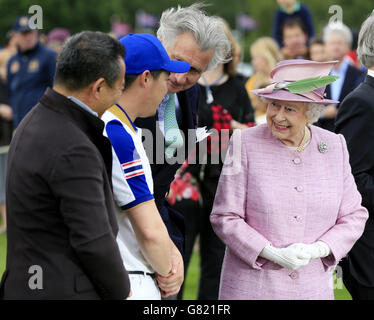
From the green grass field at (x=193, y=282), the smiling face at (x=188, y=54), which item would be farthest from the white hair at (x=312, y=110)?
the green grass field at (x=193, y=282)

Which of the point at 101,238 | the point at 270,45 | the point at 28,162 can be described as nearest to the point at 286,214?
the point at 101,238

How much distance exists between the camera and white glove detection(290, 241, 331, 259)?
129 inches

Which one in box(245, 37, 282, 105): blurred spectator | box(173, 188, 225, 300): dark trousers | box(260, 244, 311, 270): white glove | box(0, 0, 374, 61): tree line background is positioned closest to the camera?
box(260, 244, 311, 270): white glove

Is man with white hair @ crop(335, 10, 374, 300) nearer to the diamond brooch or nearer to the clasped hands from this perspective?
the diamond brooch

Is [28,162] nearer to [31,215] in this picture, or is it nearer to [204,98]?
[31,215]

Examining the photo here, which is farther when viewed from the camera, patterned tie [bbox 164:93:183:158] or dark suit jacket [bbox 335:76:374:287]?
dark suit jacket [bbox 335:76:374:287]

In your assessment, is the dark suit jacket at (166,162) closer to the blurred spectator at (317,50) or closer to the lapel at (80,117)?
the lapel at (80,117)

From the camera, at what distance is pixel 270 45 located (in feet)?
26.2

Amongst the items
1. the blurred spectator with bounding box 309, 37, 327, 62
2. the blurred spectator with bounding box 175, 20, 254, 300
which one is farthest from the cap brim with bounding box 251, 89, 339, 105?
the blurred spectator with bounding box 309, 37, 327, 62

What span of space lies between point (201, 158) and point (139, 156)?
2.20 m

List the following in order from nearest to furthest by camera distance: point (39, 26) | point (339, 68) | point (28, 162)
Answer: point (28, 162), point (39, 26), point (339, 68)

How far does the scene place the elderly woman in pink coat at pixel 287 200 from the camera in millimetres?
3367

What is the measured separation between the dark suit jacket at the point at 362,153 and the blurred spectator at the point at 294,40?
4759 millimetres

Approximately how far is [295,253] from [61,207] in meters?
1.32
